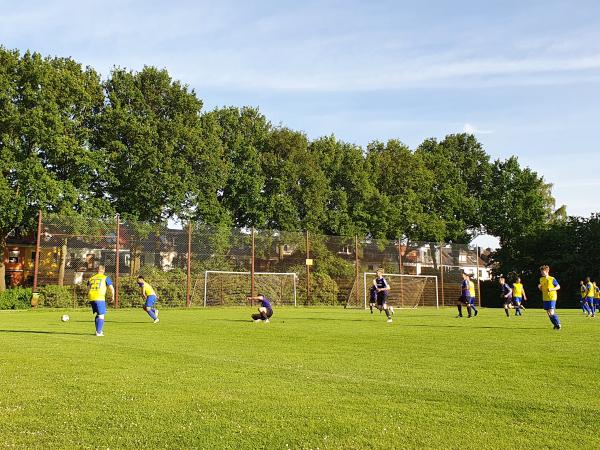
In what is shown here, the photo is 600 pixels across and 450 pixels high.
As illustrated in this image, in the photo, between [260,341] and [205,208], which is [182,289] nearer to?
[205,208]

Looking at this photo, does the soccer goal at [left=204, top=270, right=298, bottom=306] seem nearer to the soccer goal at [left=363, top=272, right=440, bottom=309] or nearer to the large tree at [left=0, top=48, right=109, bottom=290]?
the soccer goal at [left=363, top=272, right=440, bottom=309]

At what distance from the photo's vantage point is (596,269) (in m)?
52.3

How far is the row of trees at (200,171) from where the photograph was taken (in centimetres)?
4112

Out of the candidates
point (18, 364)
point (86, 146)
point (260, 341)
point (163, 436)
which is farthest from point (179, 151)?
point (163, 436)

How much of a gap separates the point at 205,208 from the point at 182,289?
12.8m

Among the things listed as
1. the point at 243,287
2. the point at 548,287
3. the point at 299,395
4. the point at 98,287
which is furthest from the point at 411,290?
the point at 299,395

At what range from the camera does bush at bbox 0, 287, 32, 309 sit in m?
32.9

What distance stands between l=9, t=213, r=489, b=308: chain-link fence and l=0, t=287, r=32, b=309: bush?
116 centimetres

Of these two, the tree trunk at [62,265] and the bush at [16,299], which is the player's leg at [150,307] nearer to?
the tree trunk at [62,265]

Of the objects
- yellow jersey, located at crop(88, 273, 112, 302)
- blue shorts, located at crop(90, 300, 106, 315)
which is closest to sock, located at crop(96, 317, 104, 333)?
blue shorts, located at crop(90, 300, 106, 315)

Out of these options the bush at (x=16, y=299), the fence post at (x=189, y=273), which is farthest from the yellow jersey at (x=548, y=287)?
the bush at (x=16, y=299)

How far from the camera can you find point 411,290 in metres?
43.5

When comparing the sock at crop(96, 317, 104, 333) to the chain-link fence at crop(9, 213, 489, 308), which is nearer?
the sock at crop(96, 317, 104, 333)

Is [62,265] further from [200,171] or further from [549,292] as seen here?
[549,292]
